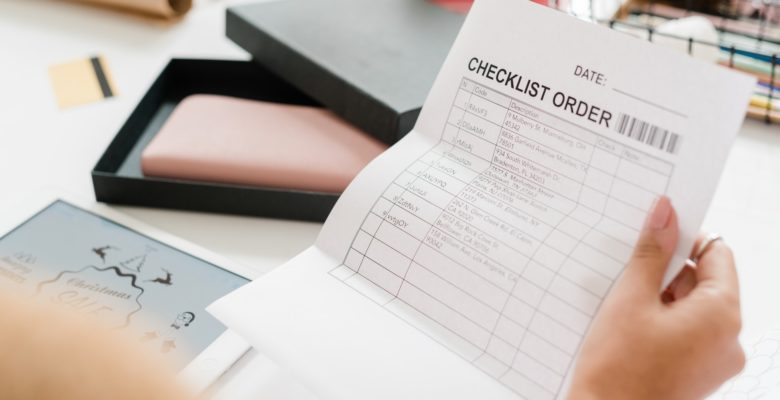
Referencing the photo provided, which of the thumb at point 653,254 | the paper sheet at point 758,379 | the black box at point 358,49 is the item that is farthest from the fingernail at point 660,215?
the black box at point 358,49

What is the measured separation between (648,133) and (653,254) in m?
0.07

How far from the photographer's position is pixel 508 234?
0.38 m

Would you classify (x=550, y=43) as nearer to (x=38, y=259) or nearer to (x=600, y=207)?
(x=600, y=207)

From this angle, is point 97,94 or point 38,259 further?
point 97,94

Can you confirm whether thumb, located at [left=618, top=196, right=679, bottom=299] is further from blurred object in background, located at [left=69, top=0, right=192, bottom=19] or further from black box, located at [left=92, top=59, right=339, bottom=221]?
blurred object in background, located at [left=69, top=0, right=192, bottom=19]

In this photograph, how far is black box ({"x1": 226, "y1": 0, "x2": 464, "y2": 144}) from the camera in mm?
542

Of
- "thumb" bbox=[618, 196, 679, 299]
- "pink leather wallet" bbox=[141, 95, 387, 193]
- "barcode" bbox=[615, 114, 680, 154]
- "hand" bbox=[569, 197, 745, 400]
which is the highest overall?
"barcode" bbox=[615, 114, 680, 154]

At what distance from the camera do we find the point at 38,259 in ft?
1.57

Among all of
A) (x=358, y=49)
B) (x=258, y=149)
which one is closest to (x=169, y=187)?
(x=258, y=149)

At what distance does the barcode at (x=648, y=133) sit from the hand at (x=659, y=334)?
0.03 metres

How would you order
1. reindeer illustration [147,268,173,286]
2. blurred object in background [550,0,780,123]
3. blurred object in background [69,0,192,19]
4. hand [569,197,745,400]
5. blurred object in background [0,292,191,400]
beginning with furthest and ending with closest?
blurred object in background [69,0,192,19], blurred object in background [550,0,780,123], reindeer illustration [147,268,173,286], hand [569,197,745,400], blurred object in background [0,292,191,400]

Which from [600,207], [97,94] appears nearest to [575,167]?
[600,207]

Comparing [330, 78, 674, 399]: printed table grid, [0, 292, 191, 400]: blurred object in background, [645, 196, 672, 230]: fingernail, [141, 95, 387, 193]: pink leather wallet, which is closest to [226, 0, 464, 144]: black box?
[141, 95, 387, 193]: pink leather wallet

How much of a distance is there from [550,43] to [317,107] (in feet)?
0.97
